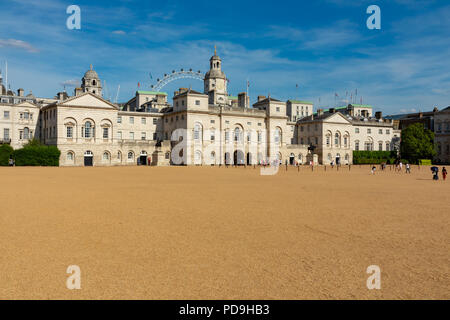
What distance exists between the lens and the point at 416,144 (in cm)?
7738

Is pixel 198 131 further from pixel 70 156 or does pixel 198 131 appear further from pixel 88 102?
pixel 70 156

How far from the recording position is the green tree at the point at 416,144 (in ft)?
255

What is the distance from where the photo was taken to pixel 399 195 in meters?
21.1

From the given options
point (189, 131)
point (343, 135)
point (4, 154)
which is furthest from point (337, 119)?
point (4, 154)

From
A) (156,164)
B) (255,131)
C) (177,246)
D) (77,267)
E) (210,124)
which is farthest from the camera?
(255,131)

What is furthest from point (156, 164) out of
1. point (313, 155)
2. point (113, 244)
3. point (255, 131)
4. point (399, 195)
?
point (113, 244)

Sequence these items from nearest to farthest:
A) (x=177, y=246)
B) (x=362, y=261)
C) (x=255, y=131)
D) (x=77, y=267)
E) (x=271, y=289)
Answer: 1. (x=271, y=289)
2. (x=77, y=267)
3. (x=362, y=261)
4. (x=177, y=246)
5. (x=255, y=131)

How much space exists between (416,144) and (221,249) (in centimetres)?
7825

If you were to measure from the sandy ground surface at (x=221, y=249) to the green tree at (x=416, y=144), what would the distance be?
6690cm

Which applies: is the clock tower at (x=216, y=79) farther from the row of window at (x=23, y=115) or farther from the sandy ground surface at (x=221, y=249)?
the sandy ground surface at (x=221, y=249)

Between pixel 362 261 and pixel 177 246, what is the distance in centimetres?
439

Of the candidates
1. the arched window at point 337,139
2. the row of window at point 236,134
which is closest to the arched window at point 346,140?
the arched window at point 337,139
